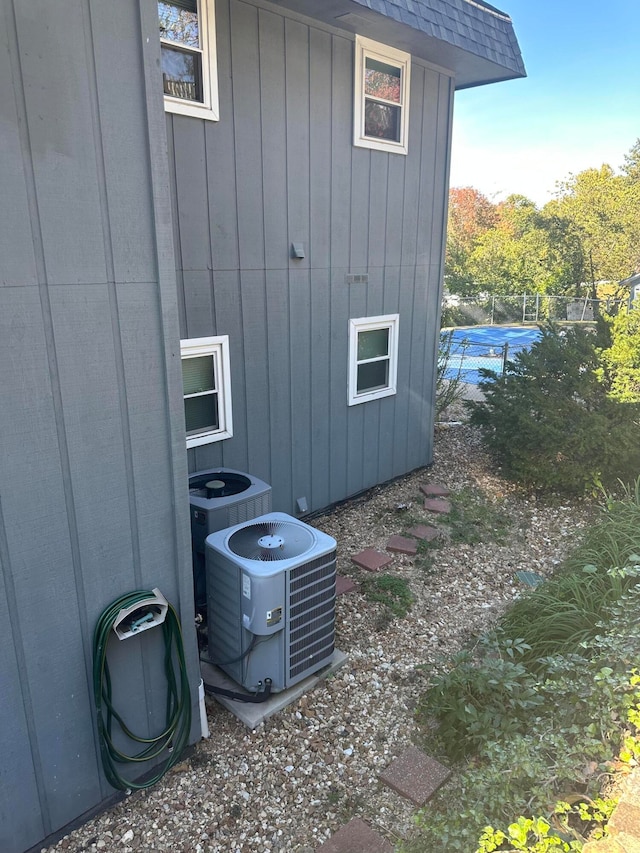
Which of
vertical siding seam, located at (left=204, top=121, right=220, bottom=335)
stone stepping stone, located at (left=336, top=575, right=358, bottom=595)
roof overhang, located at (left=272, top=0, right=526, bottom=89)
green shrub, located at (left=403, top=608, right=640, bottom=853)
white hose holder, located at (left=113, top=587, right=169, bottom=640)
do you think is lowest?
stone stepping stone, located at (left=336, top=575, right=358, bottom=595)

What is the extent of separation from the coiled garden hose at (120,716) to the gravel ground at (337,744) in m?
0.16

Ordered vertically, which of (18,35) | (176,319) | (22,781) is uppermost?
(18,35)

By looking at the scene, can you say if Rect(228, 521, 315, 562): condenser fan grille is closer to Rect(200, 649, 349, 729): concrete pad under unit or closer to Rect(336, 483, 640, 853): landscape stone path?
Rect(200, 649, 349, 729): concrete pad under unit

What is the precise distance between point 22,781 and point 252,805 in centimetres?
102

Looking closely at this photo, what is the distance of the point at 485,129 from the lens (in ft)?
147

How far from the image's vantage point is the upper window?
3809 mm

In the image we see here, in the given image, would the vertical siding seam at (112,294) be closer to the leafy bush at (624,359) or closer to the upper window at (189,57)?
the upper window at (189,57)

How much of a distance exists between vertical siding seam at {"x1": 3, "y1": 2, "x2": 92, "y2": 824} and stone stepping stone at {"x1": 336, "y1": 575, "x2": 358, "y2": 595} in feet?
7.77

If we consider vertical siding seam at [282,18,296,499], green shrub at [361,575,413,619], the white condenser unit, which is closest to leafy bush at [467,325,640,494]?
green shrub at [361,575,413,619]

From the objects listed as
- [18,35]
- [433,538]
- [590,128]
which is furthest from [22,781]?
[590,128]

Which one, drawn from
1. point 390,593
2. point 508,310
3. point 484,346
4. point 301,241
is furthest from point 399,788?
point 508,310

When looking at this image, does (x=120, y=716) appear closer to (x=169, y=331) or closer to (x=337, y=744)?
(x=337, y=744)

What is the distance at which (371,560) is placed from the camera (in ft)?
15.8

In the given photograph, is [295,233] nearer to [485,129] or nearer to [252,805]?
[252,805]
